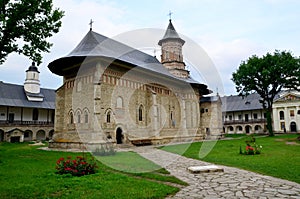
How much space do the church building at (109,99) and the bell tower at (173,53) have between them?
286 inches

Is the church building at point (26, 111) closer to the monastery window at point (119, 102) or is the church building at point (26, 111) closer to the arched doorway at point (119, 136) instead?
the arched doorway at point (119, 136)

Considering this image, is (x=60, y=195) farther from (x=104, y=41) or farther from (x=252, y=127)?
(x=252, y=127)

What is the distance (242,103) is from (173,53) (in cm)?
2076

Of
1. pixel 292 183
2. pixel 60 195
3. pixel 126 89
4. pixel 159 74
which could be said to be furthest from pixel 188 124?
pixel 60 195

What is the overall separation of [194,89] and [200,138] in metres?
6.08

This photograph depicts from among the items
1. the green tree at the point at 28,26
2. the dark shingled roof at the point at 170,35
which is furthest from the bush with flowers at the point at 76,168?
the dark shingled roof at the point at 170,35

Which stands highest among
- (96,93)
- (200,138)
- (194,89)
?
(194,89)

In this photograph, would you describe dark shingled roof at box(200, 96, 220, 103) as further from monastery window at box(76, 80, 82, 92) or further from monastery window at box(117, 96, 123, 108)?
monastery window at box(76, 80, 82, 92)

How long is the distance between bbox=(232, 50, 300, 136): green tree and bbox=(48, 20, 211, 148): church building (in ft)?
33.1

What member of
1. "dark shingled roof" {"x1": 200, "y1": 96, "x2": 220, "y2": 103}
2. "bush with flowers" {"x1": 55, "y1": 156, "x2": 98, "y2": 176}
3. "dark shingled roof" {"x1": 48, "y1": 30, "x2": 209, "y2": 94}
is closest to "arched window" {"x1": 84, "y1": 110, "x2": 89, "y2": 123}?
"dark shingled roof" {"x1": 48, "y1": 30, "x2": 209, "y2": 94}

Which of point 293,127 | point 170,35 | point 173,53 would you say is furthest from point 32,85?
point 293,127

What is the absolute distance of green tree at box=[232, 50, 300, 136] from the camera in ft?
87.0

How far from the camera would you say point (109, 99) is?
17578 millimetres

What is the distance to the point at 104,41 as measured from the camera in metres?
20.1
